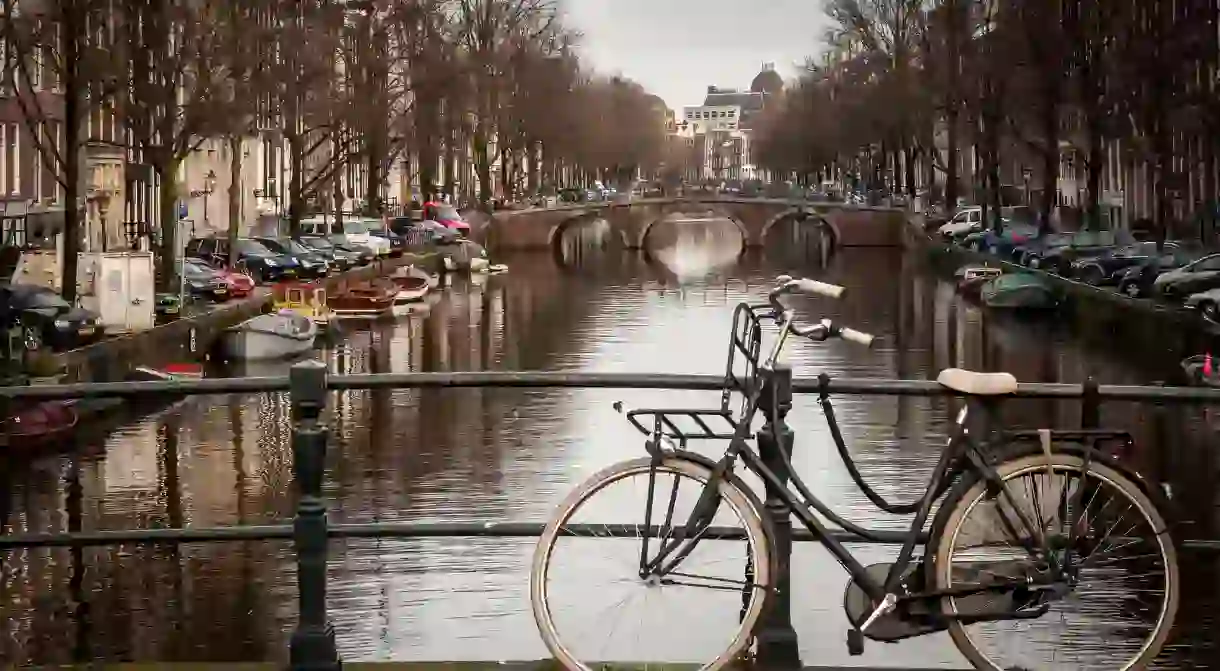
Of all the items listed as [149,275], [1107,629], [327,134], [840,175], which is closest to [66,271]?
[149,275]

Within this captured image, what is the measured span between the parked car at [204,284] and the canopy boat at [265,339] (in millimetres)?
5119

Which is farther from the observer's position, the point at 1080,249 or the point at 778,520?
the point at 1080,249

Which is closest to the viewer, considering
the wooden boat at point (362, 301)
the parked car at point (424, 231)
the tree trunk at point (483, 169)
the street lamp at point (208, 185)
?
the wooden boat at point (362, 301)

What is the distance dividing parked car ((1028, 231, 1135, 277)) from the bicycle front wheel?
51.4 m

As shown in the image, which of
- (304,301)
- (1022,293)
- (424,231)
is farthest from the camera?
(424,231)

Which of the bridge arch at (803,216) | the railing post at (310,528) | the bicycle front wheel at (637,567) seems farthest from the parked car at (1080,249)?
the railing post at (310,528)

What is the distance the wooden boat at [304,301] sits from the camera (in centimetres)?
4888

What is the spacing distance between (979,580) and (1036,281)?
1997 inches

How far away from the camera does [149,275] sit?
124 feet

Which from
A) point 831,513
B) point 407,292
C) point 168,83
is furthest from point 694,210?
point 831,513

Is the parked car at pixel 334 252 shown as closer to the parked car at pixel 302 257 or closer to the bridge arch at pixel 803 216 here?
the parked car at pixel 302 257

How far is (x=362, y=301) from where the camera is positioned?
55.5 metres

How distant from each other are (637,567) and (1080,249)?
175 feet

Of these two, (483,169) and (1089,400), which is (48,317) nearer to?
(1089,400)
